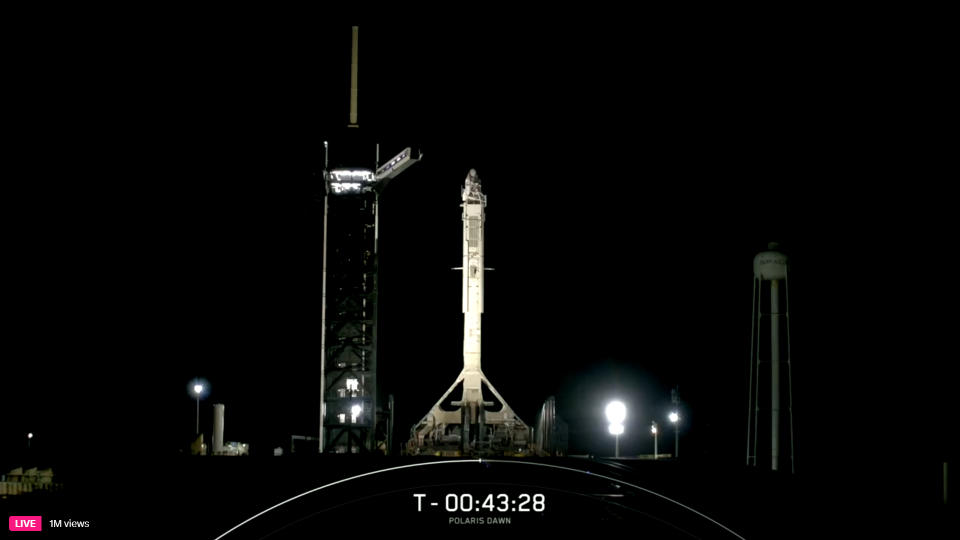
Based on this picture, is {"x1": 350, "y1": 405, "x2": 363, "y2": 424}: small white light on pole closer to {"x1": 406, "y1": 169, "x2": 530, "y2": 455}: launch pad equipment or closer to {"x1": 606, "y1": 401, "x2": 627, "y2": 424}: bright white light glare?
{"x1": 406, "y1": 169, "x2": 530, "y2": 455}: launch pad equipment

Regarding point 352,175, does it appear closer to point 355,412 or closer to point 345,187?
point 345,187

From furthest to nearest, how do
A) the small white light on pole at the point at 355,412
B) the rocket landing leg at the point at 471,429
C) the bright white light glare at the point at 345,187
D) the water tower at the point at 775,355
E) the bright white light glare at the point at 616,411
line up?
the rocket landing leg at the point at 471,429 → the bright white light glare at the point at 345,187 → the small white light on pole at the point at 355,412 → the water tower at the point at 775,355 → the bright white light glare at the point at 616,411

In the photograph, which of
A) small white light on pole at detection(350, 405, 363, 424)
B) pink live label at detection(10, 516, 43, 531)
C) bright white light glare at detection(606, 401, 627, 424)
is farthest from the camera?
small white light on pole at detection(350, 405, 363, 424)

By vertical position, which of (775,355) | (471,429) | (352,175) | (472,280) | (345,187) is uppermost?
(352,175)

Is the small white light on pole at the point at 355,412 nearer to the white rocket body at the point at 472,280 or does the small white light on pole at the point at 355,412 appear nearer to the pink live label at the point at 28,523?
the white rocket body at the point at 472,280

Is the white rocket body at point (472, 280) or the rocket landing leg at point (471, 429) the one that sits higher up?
the white rocket body at point (472, 280)

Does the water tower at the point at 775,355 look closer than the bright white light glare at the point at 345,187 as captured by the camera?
Yes

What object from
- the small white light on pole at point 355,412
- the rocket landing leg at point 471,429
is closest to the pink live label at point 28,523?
the small white light on pole at point 355,412

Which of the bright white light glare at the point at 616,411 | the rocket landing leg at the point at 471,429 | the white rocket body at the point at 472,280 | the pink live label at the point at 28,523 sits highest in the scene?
the white rocket body at the point at 472,280

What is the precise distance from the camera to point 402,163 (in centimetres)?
5194

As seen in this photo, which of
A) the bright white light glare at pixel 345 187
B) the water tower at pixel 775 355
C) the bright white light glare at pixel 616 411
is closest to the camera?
the bright white light glare at pixel 616 411

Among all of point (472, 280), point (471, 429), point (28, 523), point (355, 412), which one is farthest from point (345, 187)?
point (28, 523)

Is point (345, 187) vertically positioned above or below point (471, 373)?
above

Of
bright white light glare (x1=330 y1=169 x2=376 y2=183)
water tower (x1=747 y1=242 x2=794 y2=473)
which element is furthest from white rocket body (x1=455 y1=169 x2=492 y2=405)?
water tower (x1=747 y1=242 x2=794 y2=473)
